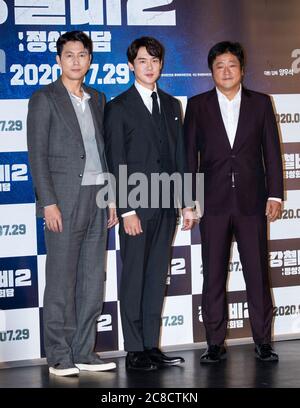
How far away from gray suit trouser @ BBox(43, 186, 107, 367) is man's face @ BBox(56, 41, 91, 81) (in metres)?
0.55

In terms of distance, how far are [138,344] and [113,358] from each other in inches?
17.1

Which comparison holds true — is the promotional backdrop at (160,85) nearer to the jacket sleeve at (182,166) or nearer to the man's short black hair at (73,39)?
the man's short black hair at (73,39)

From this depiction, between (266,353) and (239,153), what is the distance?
Result: 1.03m

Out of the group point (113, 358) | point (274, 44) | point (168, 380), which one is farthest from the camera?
point (274, 44)

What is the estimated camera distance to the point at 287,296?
4.62 m

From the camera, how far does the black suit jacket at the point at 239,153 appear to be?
3953 mm

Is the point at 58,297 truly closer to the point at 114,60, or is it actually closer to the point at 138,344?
the point at 138,344

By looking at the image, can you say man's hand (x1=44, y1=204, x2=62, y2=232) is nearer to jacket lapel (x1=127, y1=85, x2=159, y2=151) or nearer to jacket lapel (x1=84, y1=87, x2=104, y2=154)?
jacket lapel (x1=84, y1=87, x2=104, y2=154)

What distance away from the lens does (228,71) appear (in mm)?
3965

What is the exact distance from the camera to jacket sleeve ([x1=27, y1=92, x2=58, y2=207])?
3.67m

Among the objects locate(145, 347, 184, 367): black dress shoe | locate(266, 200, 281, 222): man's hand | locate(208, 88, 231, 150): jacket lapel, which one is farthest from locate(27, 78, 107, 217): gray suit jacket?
locate(266, 200, 281, 222): man's hand

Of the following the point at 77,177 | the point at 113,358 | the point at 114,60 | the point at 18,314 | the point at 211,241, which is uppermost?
the point at 114,60

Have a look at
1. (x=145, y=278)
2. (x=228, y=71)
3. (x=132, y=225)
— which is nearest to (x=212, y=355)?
(x=145, y=278)

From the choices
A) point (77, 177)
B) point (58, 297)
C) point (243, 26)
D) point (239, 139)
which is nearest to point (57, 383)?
point (58, 297)
